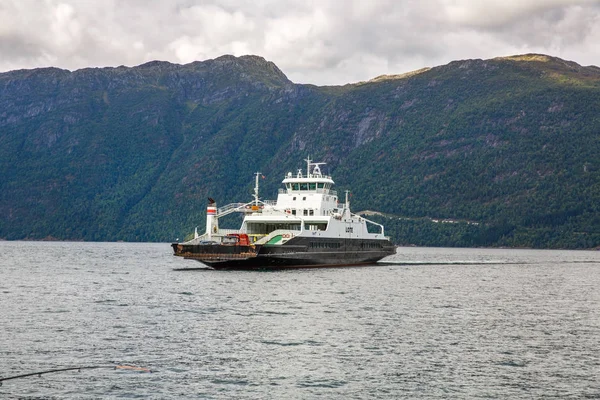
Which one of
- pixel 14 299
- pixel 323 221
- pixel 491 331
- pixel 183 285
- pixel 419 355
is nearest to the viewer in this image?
pixel 419 355

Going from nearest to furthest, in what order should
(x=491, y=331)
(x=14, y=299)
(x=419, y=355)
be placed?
1. (x=419, y=355)
2. (x=491, y=331)
3. (x=14, y=299)

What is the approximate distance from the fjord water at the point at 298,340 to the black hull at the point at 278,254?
7042 millimetres

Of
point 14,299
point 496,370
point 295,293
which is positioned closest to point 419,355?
point 496,370

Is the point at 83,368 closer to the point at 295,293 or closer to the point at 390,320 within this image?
the point at 390,320

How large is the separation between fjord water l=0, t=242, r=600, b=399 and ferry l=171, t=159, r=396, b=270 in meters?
7.86

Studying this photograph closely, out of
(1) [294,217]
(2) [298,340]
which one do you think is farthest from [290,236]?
(2) [298,340]

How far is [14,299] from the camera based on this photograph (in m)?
60.2

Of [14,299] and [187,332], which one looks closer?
[187,332]

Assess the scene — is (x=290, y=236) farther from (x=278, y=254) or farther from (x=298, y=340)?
(x=298, y=340)

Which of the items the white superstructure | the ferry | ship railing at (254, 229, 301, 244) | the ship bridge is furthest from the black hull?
the ship bridge

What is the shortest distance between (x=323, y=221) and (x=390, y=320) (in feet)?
150

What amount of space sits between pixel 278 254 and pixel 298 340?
4281 cm

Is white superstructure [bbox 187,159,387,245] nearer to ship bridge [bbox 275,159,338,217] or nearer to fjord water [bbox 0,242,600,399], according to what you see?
ship bridge [bbox 275,159,338,217]

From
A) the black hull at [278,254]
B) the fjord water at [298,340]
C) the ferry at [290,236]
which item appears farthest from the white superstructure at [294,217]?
the fjord water at [298,340]
